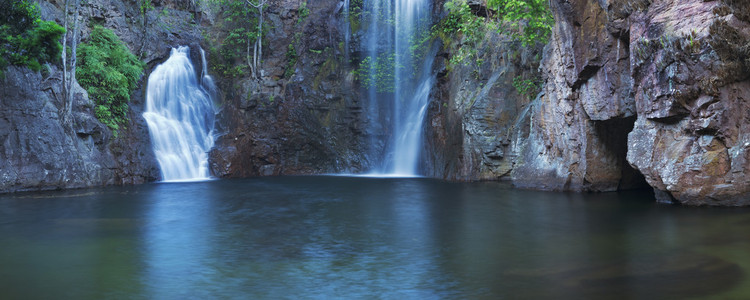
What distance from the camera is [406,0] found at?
30.4 metres

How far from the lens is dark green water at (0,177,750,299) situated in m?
6.42

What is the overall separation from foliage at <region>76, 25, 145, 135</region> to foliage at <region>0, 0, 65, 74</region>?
3868 millimetres

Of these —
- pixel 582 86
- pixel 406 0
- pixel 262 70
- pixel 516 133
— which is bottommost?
→ pixel 516 133

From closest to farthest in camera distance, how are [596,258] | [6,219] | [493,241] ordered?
[596,258], [493,241], [6,219]

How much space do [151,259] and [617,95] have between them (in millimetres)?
12664

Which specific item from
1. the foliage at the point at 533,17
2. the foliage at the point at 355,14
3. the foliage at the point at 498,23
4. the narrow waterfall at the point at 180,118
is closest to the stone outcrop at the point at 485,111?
the foliage at the point at 498,23

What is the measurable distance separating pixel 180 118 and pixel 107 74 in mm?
4187

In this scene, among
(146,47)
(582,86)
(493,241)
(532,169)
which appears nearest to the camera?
(493,241)

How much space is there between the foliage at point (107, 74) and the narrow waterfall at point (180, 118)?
1.40 meters

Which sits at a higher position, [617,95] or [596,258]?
[617,95]

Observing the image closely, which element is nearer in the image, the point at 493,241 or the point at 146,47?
the point at 493,241

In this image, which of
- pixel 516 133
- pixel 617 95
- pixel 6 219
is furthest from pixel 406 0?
pixel 6 219

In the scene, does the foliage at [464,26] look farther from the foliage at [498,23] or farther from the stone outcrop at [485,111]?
the stone outcrop at [485,111]

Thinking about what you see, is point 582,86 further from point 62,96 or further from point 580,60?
point 62,96
